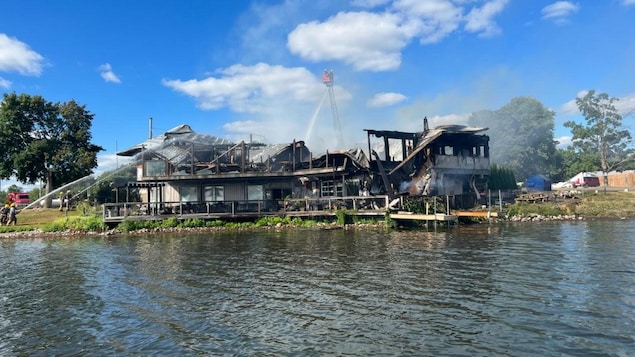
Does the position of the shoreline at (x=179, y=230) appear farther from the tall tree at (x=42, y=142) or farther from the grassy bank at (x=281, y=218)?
the tall tree at (x=42, y=142)

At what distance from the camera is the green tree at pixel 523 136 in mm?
68188

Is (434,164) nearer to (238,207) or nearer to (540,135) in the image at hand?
(238,207)

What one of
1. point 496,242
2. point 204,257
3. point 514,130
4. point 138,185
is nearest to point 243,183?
point 138,185

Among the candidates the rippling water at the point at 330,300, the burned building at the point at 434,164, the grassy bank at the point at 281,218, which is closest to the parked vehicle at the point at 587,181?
the grassy bank at the point at 281,218

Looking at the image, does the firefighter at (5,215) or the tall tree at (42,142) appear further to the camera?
the tall tree at (42,142)

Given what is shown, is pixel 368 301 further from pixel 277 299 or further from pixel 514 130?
pixel 514 130

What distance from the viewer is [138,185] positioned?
4141 cm

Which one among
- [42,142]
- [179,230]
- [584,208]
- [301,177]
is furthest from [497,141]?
[42,142]

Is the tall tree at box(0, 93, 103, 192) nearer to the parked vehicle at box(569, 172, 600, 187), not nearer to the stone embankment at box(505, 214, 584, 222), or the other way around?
the stone embankment at box(505, 214, 584, 222)

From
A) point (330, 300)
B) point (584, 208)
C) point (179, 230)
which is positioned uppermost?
point (584, 208)

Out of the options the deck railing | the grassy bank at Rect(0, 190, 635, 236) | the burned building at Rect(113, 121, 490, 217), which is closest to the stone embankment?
the grassy bank at Rect(0, 190, 635, 236)

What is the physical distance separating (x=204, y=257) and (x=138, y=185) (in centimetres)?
2445

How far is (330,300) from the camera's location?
12328 mm

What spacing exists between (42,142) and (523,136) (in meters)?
71.1
